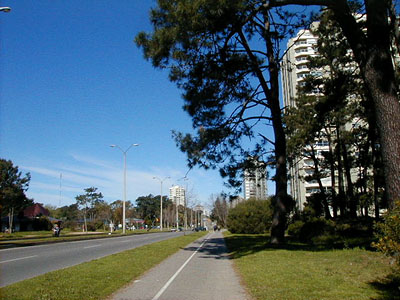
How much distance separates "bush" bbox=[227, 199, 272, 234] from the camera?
138ft

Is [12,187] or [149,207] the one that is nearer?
[12,187]

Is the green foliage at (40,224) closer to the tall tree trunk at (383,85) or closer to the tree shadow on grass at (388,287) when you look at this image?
the tall tree trunk at (383,85)

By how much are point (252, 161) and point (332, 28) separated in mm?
7745

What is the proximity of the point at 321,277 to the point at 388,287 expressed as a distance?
164cm

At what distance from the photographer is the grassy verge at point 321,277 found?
7.69 m

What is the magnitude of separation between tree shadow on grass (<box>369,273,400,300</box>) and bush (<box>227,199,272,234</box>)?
32.3 meters

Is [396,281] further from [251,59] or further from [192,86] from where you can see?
[251,59]

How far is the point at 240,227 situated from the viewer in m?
43.7

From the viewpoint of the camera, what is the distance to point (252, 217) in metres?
42.6

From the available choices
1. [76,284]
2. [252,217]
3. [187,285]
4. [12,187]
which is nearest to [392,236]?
[187,285]

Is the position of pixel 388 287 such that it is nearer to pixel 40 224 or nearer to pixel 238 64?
pixel 238 64

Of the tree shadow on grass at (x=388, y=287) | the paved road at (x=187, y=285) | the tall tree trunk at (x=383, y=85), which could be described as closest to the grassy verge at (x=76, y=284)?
the paved road at (x=187, y=285)

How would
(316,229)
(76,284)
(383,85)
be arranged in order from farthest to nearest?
(316,229)
(383,85)
(76,284)

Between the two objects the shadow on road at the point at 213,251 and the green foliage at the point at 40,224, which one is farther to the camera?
the green foliage at the point at 40,224
